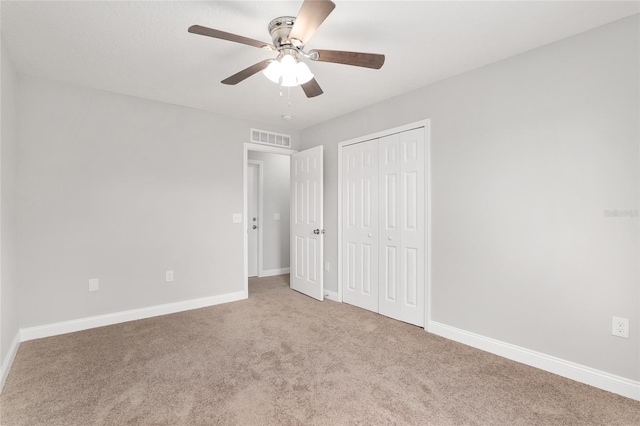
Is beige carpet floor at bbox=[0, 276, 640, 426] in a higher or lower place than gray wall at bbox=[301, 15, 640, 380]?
lower

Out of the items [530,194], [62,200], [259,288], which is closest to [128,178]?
[62,200]

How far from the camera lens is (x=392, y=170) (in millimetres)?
3252

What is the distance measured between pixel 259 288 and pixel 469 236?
10.4ft

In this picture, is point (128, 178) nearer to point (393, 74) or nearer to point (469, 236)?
point (393, 74)

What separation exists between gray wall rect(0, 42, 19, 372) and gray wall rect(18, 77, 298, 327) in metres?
0.18

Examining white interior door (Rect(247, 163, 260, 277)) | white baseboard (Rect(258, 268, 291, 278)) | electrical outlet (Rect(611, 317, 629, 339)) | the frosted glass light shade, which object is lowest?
white baseboard (Rect(258, 268, 291, 278))

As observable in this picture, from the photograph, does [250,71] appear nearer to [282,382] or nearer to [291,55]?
[291,55]

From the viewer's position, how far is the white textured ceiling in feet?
6.03

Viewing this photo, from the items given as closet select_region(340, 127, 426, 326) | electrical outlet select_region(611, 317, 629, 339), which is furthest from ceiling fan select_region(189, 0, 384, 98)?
electrical outlet select_region(611, 317, 629, 339)

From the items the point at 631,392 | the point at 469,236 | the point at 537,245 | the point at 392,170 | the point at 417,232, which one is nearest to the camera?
the point at 631,392

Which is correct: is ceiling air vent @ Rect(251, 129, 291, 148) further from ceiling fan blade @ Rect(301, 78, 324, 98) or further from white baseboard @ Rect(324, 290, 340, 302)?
white baseboard @ Rect(324, 290, 340, 302)

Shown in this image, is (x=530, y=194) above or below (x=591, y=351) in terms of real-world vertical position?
above

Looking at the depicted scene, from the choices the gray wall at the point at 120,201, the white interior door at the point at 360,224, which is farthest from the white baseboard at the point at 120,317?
the white interior door at the point at 360,224

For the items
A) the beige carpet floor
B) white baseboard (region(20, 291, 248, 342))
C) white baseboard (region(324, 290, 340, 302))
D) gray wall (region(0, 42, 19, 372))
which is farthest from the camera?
white baseboard (region(324, 290, 340, 302))
